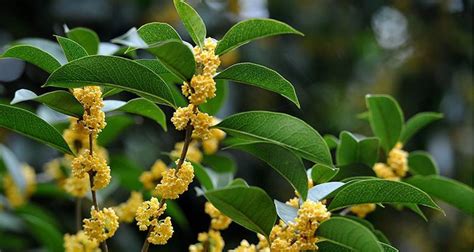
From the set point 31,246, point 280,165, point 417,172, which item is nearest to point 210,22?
point 31,246

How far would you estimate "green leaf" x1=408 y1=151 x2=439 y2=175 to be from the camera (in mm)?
828

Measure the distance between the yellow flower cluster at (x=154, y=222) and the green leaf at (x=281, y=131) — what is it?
3.3 inches

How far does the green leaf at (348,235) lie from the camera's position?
48 cm

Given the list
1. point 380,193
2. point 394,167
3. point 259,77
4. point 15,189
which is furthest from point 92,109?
point 15,189

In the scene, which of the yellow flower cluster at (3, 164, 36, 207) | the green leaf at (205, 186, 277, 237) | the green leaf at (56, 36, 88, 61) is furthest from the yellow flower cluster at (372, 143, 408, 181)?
the yellow flower cluster at (3, 164, 36, 207)

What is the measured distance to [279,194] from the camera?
90.6 inches

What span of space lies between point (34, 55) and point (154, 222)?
0.58 feet

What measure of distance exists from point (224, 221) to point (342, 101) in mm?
2134

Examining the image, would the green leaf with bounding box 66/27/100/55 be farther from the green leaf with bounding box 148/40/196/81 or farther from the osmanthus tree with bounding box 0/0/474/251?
the green leaf with bounding box 148/40/196/81

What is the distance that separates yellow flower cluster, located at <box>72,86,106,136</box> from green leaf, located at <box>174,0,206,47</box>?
0.09 m

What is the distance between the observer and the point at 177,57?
0.50 m

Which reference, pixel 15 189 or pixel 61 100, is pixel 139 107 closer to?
pixel 61 100

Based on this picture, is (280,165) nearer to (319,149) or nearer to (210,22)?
(319,149)

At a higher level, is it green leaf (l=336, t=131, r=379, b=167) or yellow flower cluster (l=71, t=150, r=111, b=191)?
yellow flower cluster (l=71, t=150, r=111, b=191)
